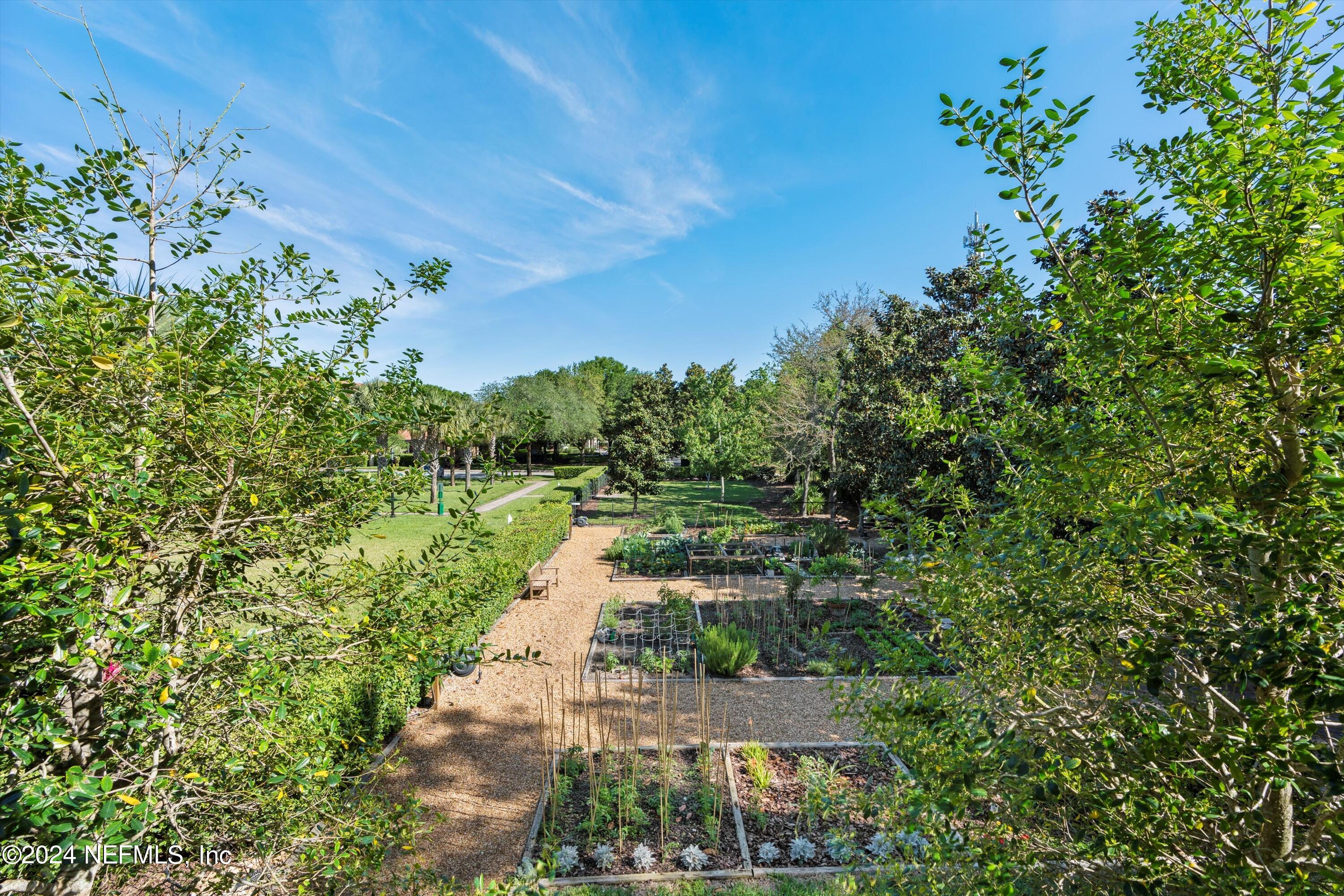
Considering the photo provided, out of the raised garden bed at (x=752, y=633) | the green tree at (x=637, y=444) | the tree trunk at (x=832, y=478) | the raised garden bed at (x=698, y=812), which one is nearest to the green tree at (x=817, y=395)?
the tree trunk at (x=832, y=478)

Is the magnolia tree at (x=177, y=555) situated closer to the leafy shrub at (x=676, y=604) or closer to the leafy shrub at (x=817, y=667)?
the leafy shrub at (x=817, y=667)

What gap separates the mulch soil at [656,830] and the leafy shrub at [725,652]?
2.40 meters

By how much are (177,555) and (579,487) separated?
26639 millimetres

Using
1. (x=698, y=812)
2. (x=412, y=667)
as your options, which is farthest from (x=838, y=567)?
(x=412, y=667)

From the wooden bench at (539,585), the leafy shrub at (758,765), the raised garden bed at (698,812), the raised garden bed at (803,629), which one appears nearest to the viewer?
the raised garden bed at (698,812)

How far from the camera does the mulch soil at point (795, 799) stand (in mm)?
4730

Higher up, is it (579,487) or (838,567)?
(579,487)

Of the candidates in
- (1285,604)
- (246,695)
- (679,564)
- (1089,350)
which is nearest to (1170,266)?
(1089,350)

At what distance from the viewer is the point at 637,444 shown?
23172 millimetres

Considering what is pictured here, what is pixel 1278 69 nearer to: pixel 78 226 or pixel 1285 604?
pixel 1285 604

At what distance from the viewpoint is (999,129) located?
1.79 metres

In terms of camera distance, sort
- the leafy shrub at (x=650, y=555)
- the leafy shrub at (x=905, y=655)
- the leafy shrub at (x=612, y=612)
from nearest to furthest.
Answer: the leafy shrub at (x=905, y=655) → the leafy shrub at (x=612, y=612) → the leafy shrub at (x=650, y=555)

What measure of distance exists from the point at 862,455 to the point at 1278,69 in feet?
47.7

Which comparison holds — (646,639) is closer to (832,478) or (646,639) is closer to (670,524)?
(670,524)
